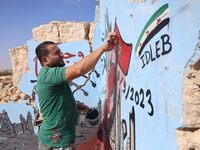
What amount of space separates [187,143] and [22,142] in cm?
455

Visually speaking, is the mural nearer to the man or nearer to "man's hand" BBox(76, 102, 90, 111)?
the man

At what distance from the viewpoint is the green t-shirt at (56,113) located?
5.77ft

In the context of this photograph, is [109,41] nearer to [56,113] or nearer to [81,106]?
[56,113]

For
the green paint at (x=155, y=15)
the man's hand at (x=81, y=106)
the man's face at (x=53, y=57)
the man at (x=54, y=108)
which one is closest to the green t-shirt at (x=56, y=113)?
the man at (x=54, y=108)

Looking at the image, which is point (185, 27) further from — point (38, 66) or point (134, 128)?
point (38, 66)

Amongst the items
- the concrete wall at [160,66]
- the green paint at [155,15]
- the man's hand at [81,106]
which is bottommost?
the man's hand at [81,106]

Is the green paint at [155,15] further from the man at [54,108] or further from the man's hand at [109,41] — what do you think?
the man at [54,108]

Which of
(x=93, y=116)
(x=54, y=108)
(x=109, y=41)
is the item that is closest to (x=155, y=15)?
(x=109, y=41)

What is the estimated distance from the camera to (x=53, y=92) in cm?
175

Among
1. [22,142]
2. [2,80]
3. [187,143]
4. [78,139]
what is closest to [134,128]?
[187,143]

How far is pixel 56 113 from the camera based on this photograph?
1828mm

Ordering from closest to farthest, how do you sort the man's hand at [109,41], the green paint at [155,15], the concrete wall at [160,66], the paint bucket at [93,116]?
the concrete wall at [160,66], the green paint at [155,15], the man's hand at [109,41], the paint bucket at [93,116]

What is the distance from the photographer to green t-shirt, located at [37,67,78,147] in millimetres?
1760

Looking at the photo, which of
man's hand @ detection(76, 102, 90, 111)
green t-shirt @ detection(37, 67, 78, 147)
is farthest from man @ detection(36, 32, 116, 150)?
man's hand @ detection(76, 102, 90, 111)
